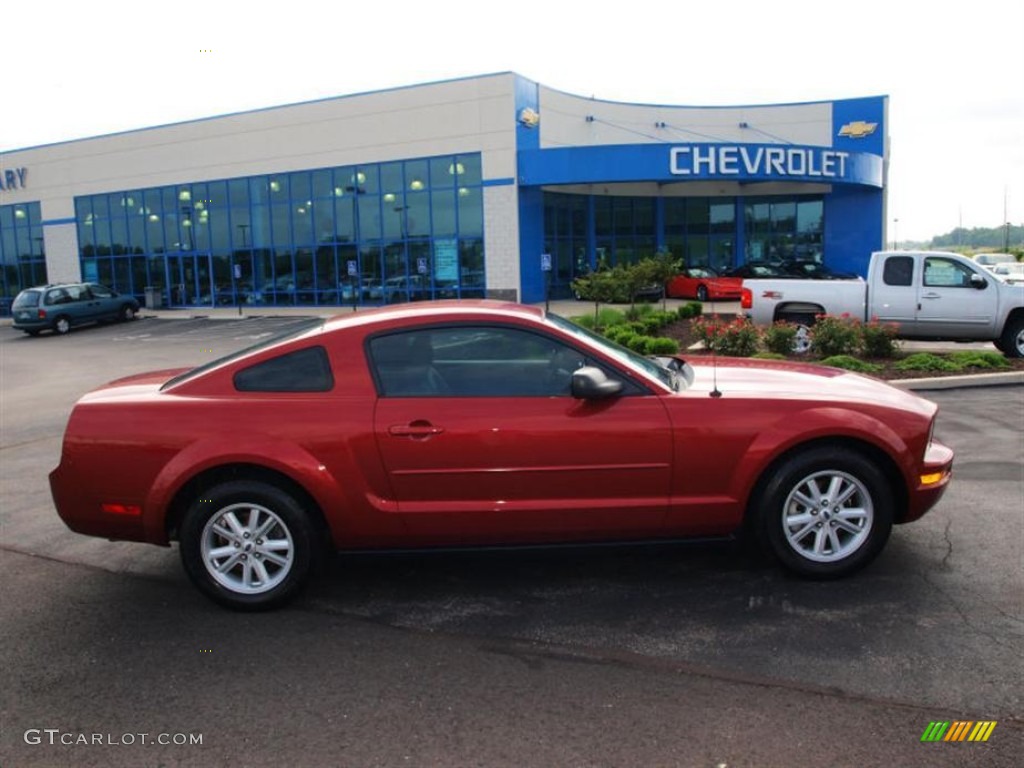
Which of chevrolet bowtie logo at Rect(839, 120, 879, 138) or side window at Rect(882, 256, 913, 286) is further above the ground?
chevrolet bowtie logo at Rect(839, 120, 879, 138)

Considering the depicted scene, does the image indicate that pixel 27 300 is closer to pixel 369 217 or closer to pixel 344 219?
pixel 344 219

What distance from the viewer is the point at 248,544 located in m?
4.54

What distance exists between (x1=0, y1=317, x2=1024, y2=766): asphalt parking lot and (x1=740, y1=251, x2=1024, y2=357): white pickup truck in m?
8.47

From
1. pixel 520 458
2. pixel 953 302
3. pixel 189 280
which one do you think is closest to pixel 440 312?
pixel 520 458

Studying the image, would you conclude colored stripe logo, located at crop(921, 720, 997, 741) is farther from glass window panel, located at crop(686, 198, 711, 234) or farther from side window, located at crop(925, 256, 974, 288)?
glass window panel, located at crop(686, 198, 711, 234)

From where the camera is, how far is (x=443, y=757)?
3.21 metres

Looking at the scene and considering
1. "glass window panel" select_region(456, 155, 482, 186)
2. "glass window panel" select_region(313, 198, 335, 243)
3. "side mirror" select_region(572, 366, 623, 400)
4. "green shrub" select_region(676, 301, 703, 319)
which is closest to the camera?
"side mirror" select_region(572, 366, 623, 400)

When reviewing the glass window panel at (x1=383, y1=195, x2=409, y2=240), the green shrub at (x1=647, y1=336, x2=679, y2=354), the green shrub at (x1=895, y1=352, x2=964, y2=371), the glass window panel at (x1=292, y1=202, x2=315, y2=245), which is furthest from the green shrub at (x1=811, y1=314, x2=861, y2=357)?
the glass window panel at (x1=292, y1=202, x2=315, y2=245)

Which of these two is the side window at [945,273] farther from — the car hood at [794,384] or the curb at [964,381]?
the car hood at [794,384]

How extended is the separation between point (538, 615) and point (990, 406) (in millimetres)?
7798

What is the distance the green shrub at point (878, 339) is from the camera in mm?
12891

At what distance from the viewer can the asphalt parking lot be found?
131 inches

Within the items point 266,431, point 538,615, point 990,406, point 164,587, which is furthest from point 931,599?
point 990,406
